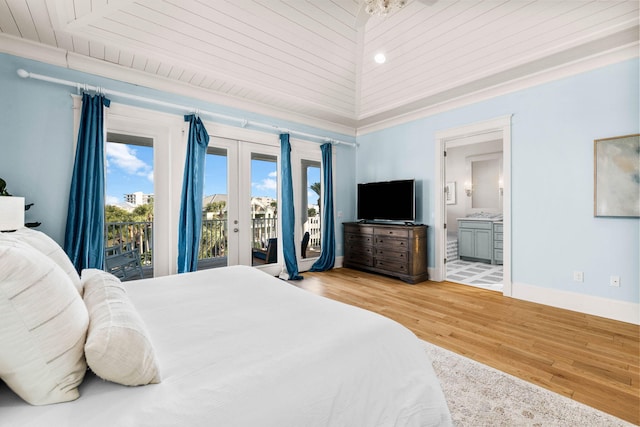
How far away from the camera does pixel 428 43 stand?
343 centimetres

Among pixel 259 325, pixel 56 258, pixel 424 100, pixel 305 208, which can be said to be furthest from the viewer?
pixel 305 208

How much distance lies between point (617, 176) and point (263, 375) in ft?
13.1

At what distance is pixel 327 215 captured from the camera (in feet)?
17.3

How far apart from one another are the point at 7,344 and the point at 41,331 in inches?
2.6

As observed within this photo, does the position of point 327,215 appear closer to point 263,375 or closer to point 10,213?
point 10,213

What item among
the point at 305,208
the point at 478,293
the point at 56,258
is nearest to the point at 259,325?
the point at 56,258

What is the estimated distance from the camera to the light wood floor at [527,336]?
189 cm

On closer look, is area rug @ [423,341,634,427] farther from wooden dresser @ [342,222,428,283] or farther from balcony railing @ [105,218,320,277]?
balcony railing @ [105,218,320,277]

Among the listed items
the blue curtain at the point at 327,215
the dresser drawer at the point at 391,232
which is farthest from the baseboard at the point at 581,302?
the blue curtain at the point at 327,215

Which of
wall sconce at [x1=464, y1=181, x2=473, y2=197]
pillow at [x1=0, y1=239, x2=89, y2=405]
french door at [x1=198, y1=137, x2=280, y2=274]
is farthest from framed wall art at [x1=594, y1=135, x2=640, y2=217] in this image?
pillow at [x1=0, y1=239, x2=89, y2=405]

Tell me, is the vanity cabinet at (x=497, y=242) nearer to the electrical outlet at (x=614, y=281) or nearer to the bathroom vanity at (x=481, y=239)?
the bathroom vanity at (x=481, y=239)

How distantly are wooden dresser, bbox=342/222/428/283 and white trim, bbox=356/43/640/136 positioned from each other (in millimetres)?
1883

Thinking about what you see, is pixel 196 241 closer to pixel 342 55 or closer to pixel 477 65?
pixel 342 55

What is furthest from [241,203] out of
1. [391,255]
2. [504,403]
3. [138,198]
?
[504,403]
